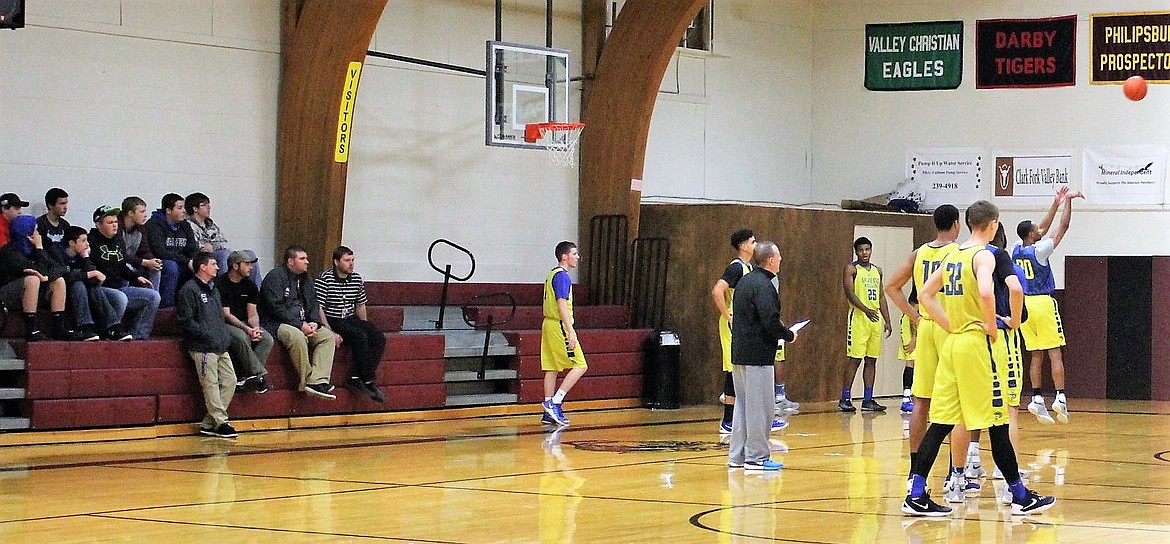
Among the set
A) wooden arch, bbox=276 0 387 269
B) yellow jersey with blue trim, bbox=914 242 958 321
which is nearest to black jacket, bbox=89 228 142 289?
wooden arch, bbox=276 0 387 269

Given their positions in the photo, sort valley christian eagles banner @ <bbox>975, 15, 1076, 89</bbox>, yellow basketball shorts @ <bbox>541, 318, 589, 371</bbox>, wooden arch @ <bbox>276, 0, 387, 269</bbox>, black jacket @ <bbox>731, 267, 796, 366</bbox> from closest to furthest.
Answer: black jacket @ <bbox>731, 267, 796, 366</bbox>
yellow basketball shorts @ <bbox>541, 318, 589, 371</bbox>
wooden arch @ <bbox>276, 0, 387, 269</bbox>
valley christian eagles banner @ <bbox>975, 15, 1076, 89</bbox>

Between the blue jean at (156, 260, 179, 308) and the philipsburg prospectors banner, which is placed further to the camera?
the philipsburg prospectors banner

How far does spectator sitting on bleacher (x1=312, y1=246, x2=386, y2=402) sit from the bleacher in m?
0.17

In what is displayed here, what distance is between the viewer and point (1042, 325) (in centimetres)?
1438

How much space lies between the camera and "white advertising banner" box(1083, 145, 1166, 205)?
66.2 ft

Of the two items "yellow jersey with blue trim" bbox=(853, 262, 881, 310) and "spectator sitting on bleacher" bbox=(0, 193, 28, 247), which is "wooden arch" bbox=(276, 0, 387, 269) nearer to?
"spectator sitting on bleacher" bbox=(0, 193, 28, 247)

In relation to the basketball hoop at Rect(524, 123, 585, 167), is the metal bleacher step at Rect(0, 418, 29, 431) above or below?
below

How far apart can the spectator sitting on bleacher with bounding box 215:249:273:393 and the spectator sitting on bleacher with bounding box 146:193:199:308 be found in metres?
0.41

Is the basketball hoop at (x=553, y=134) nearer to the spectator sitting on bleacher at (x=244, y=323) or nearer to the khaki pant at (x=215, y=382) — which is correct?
the spectator sitting on bleacher at (x=244, y=323)

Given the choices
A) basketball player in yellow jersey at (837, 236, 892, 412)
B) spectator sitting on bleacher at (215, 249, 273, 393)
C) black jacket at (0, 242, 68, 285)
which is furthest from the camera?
basketball player in yellow jersey at (837, 236, 892, 412)

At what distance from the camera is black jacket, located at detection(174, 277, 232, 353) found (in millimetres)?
13133

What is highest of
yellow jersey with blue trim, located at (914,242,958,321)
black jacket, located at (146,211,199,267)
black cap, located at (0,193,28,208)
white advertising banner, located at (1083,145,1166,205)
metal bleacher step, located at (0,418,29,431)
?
white advertising banner, located at (1083,145,1166,205)

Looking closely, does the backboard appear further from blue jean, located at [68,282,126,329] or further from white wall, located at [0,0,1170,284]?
blue jean, located at [68,282,126,329]

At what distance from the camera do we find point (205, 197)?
14.6 m
